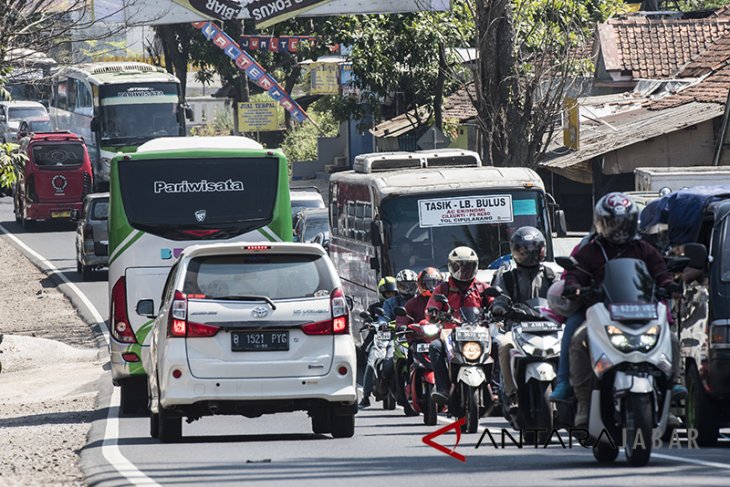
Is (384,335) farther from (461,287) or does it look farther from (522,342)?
(522,342)

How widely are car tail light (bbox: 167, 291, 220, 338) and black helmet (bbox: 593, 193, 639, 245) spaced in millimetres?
3900

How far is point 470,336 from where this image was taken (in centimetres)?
1307

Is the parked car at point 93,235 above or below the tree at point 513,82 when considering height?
below

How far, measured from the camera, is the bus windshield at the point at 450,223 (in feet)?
64.4

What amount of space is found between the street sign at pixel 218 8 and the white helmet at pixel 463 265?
20.3 m

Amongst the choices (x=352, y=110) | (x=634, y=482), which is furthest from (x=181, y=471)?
(x=352, y=110)

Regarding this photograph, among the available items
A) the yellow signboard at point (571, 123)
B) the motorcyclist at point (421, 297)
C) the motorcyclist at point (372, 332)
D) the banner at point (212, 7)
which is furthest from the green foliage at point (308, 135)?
the motorcyclist at point (421, 297)

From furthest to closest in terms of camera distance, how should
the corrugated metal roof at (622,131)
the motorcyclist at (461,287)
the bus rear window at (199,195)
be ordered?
the corrugated metal roof at (622,131)
the bus rear window at (199,195)
the motorcyclist at (461,287)

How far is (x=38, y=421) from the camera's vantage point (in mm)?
17031

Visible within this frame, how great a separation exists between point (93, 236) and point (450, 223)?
16.0 metres

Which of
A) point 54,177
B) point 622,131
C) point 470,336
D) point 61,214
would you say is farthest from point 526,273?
point 61,214

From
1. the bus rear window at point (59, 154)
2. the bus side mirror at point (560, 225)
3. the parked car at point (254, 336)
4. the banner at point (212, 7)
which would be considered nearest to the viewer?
the parked car at point (254, 336)

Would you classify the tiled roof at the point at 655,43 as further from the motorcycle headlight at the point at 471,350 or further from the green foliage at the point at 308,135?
the motorcycle headlight at the point at 471,350

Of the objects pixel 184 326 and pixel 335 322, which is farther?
→ pixel 335 322
